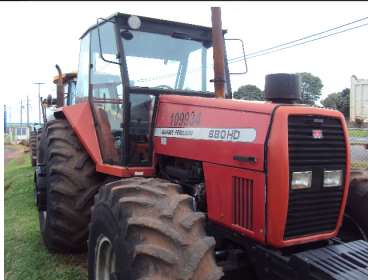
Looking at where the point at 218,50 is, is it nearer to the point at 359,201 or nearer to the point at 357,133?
the point at 359,201

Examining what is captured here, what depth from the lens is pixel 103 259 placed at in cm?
365

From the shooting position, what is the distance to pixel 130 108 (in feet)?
13.8

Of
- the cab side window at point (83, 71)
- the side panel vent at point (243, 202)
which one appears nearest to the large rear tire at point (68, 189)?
the cab side window at point (83, 71)

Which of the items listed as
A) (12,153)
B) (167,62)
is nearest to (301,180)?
(167,62)

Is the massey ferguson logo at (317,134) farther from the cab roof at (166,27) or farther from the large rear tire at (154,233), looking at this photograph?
the cab roof at (166,27)

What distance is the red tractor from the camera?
2.92 metres

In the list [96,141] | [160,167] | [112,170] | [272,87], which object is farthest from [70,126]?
[272,87]

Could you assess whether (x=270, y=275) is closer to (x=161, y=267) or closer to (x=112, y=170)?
(x=161, y=267)

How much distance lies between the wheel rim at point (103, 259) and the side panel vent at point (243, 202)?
1.05 m

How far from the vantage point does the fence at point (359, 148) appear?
8680 mm

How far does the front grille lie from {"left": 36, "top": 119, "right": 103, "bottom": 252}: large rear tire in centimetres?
256

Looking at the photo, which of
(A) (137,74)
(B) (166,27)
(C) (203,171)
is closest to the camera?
(C) (203,171)

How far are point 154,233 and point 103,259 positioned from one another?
937mm

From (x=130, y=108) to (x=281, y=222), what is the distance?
1.90 meters
